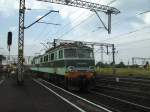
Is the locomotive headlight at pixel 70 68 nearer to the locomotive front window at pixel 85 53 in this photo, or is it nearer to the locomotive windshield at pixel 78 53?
the locomotive windshield at pixel 78 53

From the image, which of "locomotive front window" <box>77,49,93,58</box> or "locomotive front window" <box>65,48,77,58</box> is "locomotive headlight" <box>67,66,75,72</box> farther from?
"locomotive front window" <box>77,49,93,58</box>

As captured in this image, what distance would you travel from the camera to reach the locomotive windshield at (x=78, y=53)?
26.3m

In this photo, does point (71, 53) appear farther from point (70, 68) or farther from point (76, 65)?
point (70, 68)

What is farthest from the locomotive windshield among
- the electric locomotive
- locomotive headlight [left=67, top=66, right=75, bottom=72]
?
locomotive headlight [left=67, top=66, right=75, bottom=72]

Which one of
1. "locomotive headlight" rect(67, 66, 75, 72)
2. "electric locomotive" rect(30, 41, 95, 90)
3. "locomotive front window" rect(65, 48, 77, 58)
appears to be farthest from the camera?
"locomotive front window" rect(65, 48, 77, 58)

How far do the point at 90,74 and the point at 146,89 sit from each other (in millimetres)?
4036

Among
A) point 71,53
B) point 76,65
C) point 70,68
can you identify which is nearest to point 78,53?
point 71,53

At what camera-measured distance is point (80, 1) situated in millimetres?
34938

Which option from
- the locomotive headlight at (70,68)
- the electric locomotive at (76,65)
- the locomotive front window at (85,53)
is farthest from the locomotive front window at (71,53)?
the locomotive headlight at (70,68)

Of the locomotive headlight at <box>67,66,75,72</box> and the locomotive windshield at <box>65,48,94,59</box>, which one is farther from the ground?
the locomotive windshield at <box>65,48,94,59</box>

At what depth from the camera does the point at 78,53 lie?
26484 millimetres

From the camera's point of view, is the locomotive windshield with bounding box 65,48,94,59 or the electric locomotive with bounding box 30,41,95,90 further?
the locomotive windshield with bounding box 65,48,94,59

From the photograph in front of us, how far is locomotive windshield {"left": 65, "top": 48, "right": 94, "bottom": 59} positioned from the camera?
86.2ft

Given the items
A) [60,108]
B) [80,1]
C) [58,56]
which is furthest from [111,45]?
[60,108]
